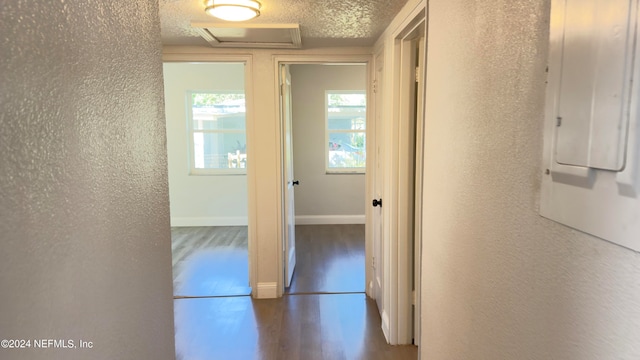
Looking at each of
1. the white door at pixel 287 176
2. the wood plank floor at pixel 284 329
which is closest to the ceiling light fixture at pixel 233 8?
the white door at pixel 287 176

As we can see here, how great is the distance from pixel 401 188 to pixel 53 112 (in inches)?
82.2

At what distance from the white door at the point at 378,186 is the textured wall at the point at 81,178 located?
2046 millimetres

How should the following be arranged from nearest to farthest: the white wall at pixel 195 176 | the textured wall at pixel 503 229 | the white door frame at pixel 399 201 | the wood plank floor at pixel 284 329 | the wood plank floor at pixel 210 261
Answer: the textured wall at pixel 503 229 → the white door frame at pixel 399 201 → the wood plank floor at pixel 284 329 → the wood plank floor at pixel 210 261 → the white wall at pixel 195 176

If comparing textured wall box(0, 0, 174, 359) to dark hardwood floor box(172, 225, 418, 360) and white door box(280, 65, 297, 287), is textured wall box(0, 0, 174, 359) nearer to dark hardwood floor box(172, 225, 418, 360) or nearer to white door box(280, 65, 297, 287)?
dark hardwood floor box(172, 225, 418, 360)

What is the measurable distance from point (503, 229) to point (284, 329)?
2.23 metres

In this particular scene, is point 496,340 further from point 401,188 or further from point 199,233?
point 199,233

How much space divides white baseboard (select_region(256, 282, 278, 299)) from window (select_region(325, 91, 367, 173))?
9.53 feet

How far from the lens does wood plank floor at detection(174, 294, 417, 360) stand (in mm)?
2588

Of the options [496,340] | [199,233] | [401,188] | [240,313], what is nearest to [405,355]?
[401,188]

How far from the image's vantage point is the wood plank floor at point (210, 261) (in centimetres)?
368

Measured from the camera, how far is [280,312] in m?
3.19

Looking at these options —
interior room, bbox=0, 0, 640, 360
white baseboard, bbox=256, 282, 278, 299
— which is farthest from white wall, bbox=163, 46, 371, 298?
interior room, bbox=0, 0, 640, 360

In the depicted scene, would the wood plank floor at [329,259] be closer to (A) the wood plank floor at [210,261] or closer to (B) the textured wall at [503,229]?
(A) the wood plank floor at [210,261]

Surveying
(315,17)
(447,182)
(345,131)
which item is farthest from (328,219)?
(447,182)
